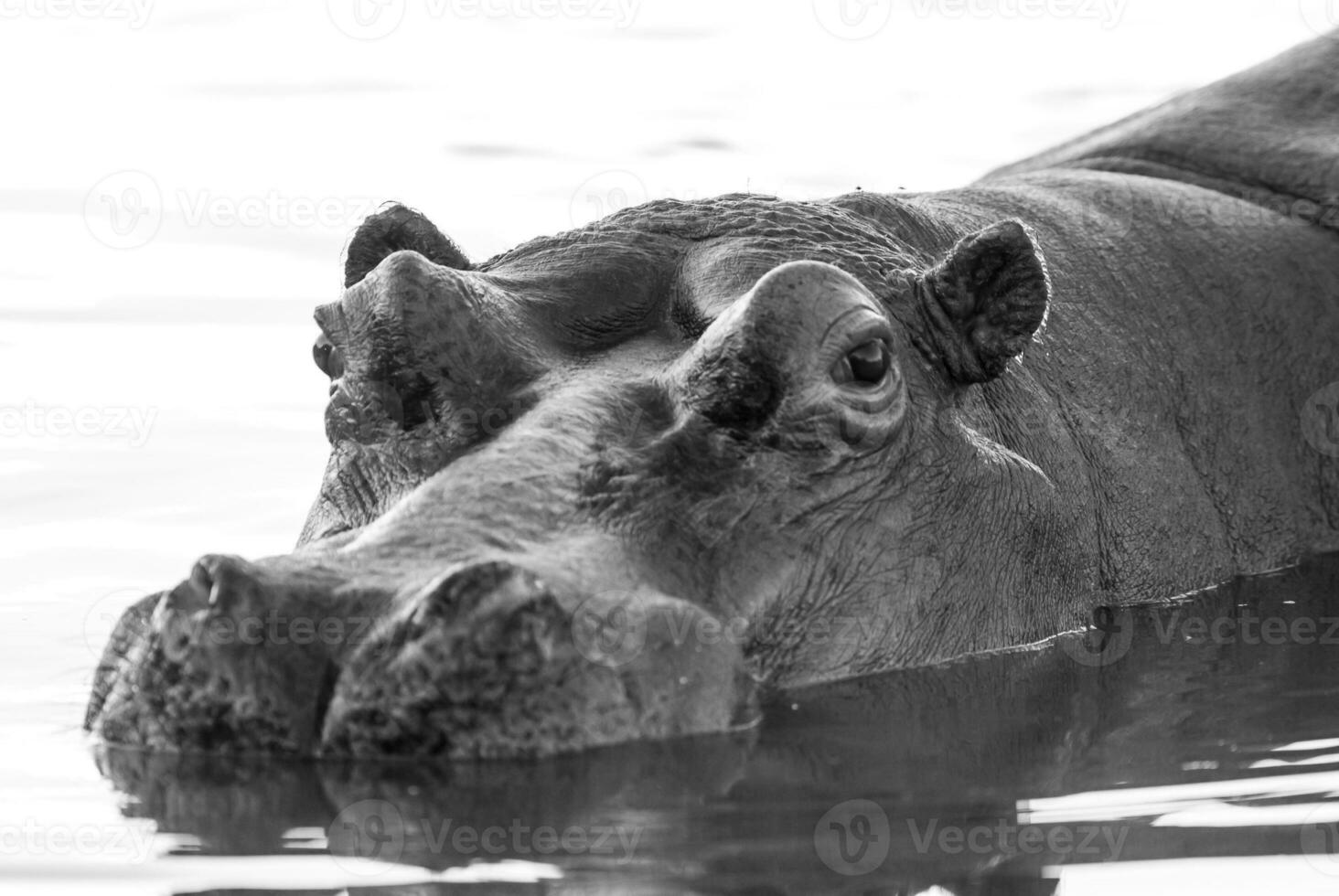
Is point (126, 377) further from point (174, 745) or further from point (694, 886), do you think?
point (694, 886)

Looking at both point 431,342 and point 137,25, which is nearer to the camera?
point 431,342

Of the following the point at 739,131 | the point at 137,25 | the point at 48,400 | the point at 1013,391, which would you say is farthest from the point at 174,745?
the point at 137,25

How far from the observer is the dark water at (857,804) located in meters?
4.80

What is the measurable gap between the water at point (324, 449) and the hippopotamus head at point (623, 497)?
0.45ft

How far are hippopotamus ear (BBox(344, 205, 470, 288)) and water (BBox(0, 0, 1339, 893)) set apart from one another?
1.31 metres

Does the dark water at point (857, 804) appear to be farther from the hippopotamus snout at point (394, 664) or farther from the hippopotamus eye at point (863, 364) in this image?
the hippopotamus eye at point (863, 364)

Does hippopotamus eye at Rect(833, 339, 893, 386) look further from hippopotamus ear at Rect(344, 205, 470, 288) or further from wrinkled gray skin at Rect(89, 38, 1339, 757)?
hippopotamus ear at Rect(344, 205, 470, 288)

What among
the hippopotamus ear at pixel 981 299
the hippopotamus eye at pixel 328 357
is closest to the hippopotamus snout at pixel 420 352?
the hippopotamus eye at pixel 328 357

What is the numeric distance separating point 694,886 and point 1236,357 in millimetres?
4184

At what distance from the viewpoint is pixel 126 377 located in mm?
10922

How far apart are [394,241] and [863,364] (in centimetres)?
160

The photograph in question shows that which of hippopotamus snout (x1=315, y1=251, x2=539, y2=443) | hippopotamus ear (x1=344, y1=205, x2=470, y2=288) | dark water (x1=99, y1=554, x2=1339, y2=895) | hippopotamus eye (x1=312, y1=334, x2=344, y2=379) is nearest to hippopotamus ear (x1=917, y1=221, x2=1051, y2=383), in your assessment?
dark water (x1=99, y1=554, x2=1339, y2=895)

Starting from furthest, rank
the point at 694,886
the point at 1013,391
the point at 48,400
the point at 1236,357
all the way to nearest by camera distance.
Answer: the point at 48,400 → the point at 1236,357 → the point at 1013,391 → the point at 694,886

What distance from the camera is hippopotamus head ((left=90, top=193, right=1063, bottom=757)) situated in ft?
17.1
